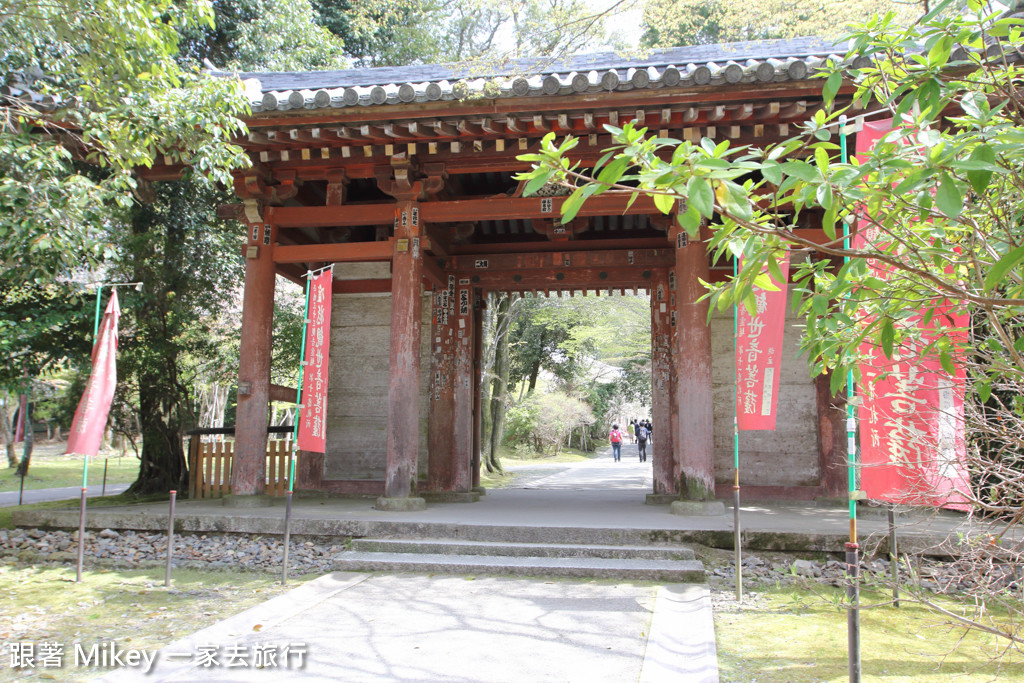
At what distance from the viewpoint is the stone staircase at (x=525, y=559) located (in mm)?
5223

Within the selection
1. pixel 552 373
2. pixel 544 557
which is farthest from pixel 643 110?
pixel 552 373

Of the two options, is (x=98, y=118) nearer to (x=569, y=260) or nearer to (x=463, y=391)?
(x=463, y=391)

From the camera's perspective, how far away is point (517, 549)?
225 inches

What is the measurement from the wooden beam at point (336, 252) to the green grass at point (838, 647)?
17.3 feet

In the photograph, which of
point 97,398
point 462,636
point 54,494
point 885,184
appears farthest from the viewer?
point 54,494

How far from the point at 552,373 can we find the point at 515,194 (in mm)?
22727

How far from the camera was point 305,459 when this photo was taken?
30.8 ft

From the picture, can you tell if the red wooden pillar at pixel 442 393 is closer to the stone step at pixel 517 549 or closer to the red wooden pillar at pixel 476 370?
the red wooden pillar at pixel 476 370

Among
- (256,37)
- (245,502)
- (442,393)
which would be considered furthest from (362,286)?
(256,37)

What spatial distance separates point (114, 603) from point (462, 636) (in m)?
2.79

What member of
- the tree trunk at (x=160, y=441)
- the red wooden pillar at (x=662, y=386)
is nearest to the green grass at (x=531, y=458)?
the tree trunk at (x=160, y=441)

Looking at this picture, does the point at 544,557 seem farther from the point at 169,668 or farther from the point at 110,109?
the point at 110,109

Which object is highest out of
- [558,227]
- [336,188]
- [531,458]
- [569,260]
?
[336,188]

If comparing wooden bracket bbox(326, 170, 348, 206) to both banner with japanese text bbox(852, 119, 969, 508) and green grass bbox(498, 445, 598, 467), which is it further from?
green grass bbox(498, 445, 598, 467)
